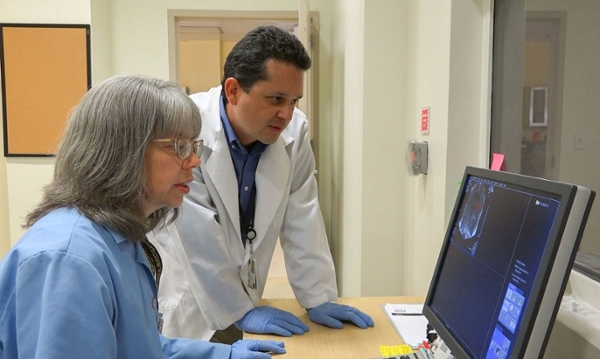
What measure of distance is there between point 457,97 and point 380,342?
2.47ft

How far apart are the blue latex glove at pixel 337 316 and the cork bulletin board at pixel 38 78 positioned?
2627 millimetres

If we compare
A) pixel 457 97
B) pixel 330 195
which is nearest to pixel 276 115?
pixel 457 97

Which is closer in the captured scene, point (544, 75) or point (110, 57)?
point (544, 75)

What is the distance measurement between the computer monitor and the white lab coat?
21.9 inches

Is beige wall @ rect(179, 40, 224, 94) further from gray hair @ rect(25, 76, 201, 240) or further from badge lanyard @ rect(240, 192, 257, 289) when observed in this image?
gray hair @ rect(25, 76, 201, 240)

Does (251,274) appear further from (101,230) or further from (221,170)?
(101,230)

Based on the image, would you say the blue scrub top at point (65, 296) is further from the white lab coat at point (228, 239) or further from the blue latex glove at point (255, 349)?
the white lab coat at point (228, 239)

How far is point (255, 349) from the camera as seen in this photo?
1098 mm

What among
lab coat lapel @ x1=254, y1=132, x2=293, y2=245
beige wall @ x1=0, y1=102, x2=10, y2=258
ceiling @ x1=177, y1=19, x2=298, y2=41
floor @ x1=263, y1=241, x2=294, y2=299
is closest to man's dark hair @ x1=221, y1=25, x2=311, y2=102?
lab coat lapel @ x1=254, y1=132, x2=293, y2=245

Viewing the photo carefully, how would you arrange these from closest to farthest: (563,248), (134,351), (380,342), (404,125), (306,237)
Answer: (563,248) → (134,351) → (380,342) → (306,237) → (404,125)

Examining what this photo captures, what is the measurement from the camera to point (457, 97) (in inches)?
56.2

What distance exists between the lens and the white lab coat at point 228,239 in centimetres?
132

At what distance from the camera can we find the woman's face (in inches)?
31.3

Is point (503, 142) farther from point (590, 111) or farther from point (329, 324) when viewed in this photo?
point (329, 324)
